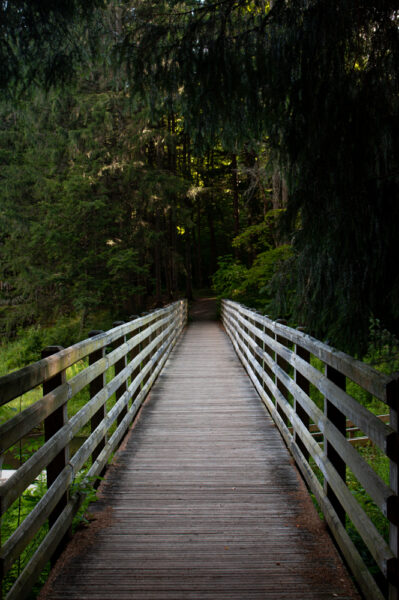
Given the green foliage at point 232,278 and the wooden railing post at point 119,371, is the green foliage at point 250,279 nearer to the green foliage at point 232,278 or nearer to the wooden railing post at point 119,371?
the green foliage at point 232,278

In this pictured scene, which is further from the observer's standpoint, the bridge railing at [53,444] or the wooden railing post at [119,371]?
the wooden railing post at [119,371]

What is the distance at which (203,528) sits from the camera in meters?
3.17

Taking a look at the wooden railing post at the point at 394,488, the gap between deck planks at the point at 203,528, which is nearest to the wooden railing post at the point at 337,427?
the gap between deck planks at the point at 203,528

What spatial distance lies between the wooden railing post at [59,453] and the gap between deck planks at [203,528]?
0.22 meters

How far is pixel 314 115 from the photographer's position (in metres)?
3.60

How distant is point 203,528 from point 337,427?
1.17 metres

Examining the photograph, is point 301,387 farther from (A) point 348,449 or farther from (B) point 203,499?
(A) point 348,449

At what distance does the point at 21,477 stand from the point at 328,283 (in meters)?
2.63

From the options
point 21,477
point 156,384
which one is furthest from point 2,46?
point 156,384

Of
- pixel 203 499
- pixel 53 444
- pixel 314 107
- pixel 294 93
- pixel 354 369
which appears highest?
pixel 294 93

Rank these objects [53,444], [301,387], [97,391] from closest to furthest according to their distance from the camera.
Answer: [53,444] < [97,391] < [301,387]

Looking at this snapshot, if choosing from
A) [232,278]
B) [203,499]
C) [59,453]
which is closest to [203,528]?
[203,499]

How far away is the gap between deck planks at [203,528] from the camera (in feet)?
8.27

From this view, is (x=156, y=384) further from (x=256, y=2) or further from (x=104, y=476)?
(x=256, y=2)
